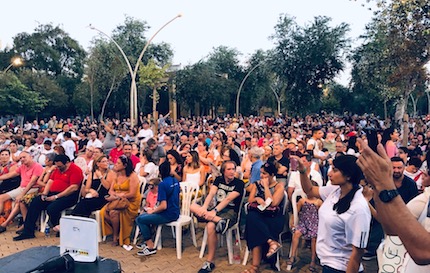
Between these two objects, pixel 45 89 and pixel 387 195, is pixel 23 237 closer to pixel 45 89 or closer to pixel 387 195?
A: pixel 387 195

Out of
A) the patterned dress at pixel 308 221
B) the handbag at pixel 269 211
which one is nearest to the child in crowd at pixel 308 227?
the patterned dress at pixel 308 221

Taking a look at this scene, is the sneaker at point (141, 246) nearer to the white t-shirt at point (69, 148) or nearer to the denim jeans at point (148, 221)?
the denim jeans at point (148, 221)

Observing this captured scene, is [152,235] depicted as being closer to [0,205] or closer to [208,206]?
[208,206]

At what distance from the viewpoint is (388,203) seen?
4.99 feet

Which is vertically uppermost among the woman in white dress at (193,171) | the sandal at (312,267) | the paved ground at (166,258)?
the woman in white dress at (193,171)

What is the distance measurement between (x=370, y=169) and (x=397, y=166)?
3.80 meters

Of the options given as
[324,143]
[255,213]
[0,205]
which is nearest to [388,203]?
[255,213]

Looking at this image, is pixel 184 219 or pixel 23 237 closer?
pixel 184 219

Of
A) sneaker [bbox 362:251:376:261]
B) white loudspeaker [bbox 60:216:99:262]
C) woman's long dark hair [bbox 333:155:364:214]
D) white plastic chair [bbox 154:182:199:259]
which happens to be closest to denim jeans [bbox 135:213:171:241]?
white plastic chair [bbox 154:182:199:259]

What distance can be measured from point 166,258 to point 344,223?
352cm

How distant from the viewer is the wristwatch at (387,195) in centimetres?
151

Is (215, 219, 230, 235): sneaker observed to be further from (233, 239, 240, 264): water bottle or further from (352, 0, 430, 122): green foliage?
(352, 0, 430, 122): green foliage

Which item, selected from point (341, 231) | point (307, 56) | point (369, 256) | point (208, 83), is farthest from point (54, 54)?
point (341, 231)

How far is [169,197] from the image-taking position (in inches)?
231
